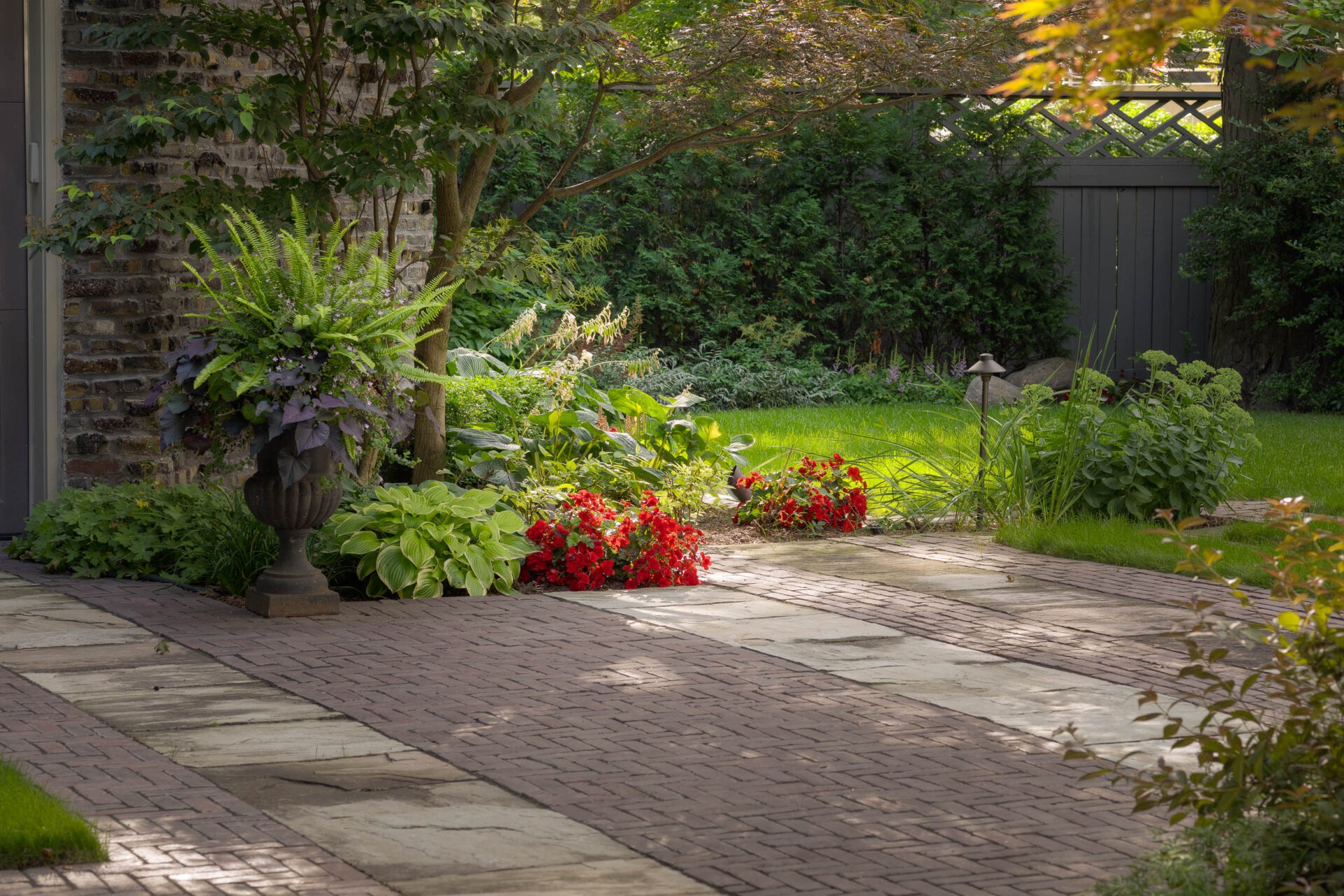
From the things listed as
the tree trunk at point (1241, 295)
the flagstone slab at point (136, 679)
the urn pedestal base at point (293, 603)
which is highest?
the tree trunk at point (1241, 295)

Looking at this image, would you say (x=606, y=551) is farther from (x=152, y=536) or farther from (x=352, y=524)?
(x=152, y=536)

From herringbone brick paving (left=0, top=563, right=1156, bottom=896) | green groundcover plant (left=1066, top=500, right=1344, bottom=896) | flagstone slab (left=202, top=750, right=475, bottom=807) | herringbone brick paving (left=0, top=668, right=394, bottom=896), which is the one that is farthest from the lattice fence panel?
green groundcover plant (left=1066, top=500, right=1344, bottom=896)

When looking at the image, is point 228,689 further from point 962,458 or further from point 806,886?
point 962,458

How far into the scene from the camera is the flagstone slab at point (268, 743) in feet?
13.0

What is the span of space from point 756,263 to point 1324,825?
437 inches

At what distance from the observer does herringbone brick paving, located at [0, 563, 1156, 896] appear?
3285 mm

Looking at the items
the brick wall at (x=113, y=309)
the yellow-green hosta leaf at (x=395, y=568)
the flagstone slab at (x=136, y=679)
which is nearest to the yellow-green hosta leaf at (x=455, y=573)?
the yellow-green hosta leaf at (x=395, y=568)

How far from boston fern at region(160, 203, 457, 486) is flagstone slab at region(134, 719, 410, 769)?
1.51m

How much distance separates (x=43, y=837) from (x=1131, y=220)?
11890 mm

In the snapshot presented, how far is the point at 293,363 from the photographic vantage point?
5641mm

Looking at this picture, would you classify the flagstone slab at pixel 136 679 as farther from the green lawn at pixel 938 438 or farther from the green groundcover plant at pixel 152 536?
the green lawn at pixel 938 438

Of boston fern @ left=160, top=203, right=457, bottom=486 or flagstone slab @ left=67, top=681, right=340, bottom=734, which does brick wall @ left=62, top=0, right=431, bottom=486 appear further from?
flagstone slab @ left=67, top=681, right=340, bottom=734

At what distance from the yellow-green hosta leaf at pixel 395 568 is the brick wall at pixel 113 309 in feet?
5.50

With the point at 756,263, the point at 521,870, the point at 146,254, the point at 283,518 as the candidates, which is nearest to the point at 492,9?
the point at 146,254
